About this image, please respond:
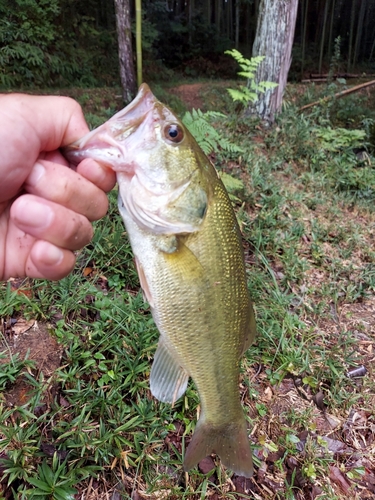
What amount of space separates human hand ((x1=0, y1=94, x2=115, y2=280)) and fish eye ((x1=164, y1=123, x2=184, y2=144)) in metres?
0.27

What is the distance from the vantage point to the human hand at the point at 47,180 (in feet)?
4.87

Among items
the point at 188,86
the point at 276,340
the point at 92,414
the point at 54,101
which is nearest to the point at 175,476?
the point at 92,414

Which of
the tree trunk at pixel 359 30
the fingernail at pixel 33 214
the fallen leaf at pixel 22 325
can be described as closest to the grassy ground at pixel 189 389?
the fallen leaf at pixel 22 325

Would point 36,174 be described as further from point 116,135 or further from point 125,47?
point 125,47

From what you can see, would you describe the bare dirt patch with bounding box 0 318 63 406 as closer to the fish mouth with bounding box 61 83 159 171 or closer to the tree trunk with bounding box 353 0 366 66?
the fish mouth with bounding box 61 83 159 171

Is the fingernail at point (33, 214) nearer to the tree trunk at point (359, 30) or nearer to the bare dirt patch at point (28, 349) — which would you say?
the bare dirt patch at point (28, 349)

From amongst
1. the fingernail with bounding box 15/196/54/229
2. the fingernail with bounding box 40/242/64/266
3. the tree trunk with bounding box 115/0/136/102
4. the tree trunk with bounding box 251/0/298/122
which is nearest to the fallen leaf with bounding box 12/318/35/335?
the fingernail with bounding box 40/242/64/266

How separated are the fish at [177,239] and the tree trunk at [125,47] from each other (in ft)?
23.4

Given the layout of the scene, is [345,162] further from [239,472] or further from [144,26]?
[144,26]

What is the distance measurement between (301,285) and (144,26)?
40.8 ft

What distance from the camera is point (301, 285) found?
162 inches

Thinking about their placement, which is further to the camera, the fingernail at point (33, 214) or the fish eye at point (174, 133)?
the fish eye at point (174, 133)

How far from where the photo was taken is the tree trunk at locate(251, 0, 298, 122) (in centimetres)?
Answer: 660

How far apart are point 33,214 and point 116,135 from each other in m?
0.42
